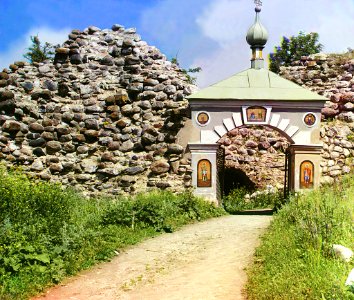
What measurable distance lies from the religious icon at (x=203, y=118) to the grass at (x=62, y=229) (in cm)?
185

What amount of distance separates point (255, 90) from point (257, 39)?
5.05 ft

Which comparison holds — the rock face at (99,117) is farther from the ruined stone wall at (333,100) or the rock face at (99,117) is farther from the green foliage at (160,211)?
the ruined stone wall at (333,100)

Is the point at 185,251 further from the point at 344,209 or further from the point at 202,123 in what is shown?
the point at 202,123

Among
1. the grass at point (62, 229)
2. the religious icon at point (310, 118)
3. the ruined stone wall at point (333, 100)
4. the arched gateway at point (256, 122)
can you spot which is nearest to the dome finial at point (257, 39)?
the arched gateway at point (256, 122)

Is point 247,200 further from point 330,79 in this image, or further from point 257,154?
point 330,79

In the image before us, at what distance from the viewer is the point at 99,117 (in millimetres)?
14227

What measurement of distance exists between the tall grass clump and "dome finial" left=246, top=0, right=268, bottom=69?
18.7 feet

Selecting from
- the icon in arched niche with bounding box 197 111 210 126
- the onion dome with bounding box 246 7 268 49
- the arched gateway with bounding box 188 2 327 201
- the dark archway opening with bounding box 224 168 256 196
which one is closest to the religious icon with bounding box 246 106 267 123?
the arched gateway with bounding box 188 2 327 201

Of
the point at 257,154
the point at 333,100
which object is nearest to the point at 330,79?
the point at 333,100

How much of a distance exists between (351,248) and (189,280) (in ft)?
6.55

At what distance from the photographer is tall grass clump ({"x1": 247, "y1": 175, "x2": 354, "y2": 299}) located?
5660 millimetres

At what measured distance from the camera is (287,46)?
1163 inches

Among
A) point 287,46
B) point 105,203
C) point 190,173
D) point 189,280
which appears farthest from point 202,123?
point 287,46

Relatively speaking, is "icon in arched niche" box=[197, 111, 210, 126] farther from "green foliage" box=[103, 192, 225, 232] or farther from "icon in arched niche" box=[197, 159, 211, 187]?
"green foliage" box=[103, 192, 225, 232]
